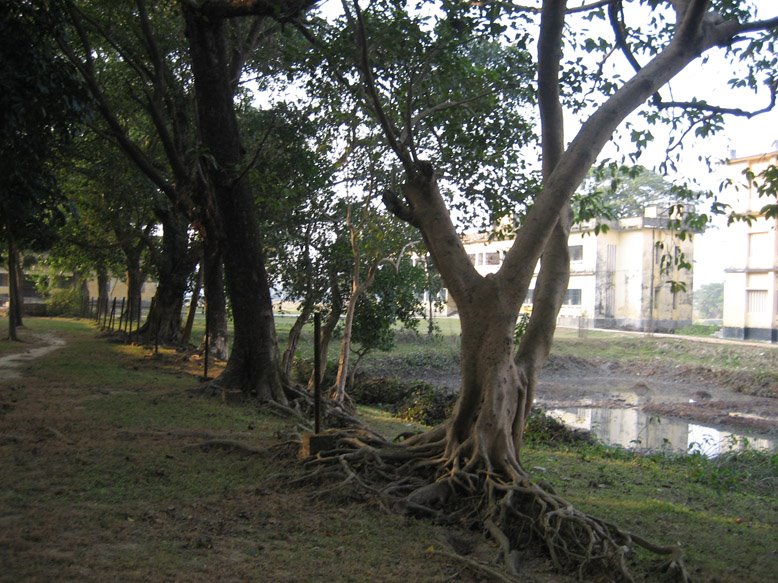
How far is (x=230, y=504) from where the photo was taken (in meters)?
6.64

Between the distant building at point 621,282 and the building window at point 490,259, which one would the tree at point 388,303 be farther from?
the building window at point 490,259

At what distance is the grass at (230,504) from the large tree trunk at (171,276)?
10769 mm

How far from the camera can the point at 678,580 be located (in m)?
5.47

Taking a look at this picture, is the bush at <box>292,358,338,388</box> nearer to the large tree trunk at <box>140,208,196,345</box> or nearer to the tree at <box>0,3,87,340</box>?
the large tree trunk at <box>140,208,196,345</box>

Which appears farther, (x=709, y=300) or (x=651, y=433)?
(x=709, y=300)

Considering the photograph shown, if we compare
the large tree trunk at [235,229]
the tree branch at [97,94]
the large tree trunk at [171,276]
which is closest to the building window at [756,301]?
the large tree trunk at [171,276]

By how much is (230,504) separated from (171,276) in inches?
705

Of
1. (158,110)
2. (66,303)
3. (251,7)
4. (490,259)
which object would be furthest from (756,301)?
(66,303)

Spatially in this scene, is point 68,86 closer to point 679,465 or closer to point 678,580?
point 678,580

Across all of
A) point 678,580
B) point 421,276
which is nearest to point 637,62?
point 678,580

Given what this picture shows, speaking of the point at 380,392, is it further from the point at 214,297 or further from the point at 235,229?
the point at 235,229

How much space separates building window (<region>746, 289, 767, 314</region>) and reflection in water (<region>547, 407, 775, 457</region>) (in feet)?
62.0

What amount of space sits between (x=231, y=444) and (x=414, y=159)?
3895mm

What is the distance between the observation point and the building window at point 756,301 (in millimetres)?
36662
